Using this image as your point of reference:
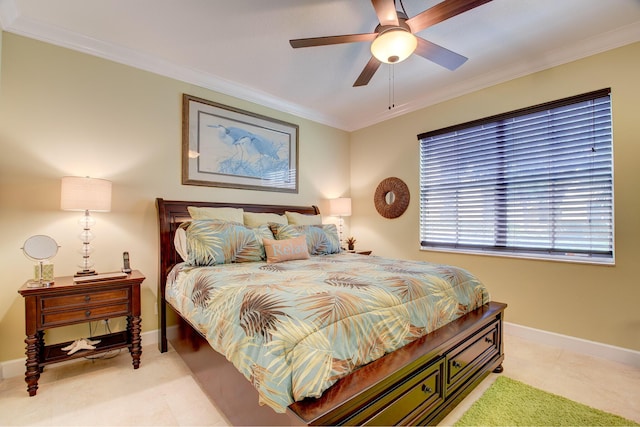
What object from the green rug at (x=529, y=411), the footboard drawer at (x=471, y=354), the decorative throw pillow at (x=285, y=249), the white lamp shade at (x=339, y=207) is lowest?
the green rug at (x=529, y=411)

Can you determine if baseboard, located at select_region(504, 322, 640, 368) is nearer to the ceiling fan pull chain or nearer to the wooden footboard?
the wooden footboard

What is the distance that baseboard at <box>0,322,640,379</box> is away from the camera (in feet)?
7.33

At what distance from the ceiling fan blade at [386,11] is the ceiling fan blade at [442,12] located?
108mm

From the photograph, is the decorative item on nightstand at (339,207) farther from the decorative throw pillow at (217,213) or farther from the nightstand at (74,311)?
the nightstand at (74,311)

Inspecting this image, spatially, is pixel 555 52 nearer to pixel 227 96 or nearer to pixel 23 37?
pixel 227 96

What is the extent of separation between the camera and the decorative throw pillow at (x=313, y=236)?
2994mm

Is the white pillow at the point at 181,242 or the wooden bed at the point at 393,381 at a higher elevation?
the white pillow at the point at 181,242

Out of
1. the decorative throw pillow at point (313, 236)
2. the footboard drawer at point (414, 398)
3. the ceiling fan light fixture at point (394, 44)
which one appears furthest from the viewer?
the decorative throw pillow at point (313, 236)

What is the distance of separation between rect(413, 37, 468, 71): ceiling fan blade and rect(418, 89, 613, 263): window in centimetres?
127

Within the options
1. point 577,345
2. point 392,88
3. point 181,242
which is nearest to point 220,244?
point 181,242

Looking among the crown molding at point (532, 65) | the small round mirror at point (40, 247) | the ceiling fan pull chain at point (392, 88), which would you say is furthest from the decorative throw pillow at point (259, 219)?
the crown molding at point (532, 65)

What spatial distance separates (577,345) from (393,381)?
7.98ft

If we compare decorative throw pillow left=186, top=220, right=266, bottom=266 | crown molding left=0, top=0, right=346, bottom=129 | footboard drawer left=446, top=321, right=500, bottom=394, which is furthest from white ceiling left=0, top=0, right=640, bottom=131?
footboard drawer left=446, top=321, right=500, bottom=394

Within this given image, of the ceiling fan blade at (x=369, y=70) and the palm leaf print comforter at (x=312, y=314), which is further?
the ceiling fan blade at (x=369, y=70)
